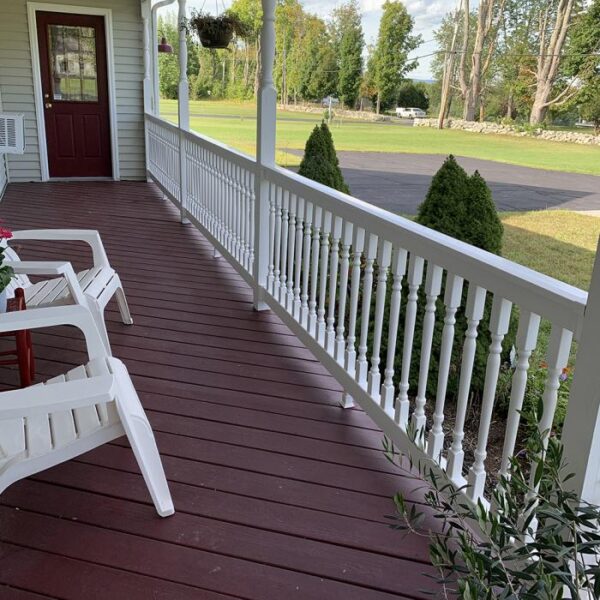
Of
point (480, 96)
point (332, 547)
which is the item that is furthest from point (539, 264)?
point (332, 547)

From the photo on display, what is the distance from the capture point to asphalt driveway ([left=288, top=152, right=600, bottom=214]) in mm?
1873

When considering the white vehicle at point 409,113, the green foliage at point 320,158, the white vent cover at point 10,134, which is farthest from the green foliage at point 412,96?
the white vent cover at point 10,134

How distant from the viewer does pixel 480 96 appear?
174 cm

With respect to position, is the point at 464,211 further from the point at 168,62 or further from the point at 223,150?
the point at 168,62

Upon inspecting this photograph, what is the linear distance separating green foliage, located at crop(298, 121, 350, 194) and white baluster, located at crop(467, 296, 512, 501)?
306 centimetres

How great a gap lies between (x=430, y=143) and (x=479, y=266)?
1.02 metres

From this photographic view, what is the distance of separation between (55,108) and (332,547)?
8332mm

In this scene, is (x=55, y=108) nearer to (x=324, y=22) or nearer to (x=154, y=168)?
(x=154, y=168)

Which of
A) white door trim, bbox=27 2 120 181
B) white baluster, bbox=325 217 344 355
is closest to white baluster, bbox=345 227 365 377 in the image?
white baluster, bbox=325 217 344 355

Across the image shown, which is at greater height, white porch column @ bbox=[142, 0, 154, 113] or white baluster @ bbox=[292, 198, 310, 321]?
white porch column @ bbox=[142, 0, 154, 113]

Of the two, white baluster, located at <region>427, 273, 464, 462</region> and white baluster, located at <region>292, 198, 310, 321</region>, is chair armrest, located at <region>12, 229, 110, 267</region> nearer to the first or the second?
white baluster, located at <region>292, 198, 310, 321</region>

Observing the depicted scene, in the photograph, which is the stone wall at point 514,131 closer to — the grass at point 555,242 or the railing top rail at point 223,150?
the grass at point 555,242

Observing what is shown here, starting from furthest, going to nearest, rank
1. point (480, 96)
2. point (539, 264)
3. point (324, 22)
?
point (324, 22), point (539, 264), point (480, 96)

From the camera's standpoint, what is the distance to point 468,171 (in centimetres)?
293
